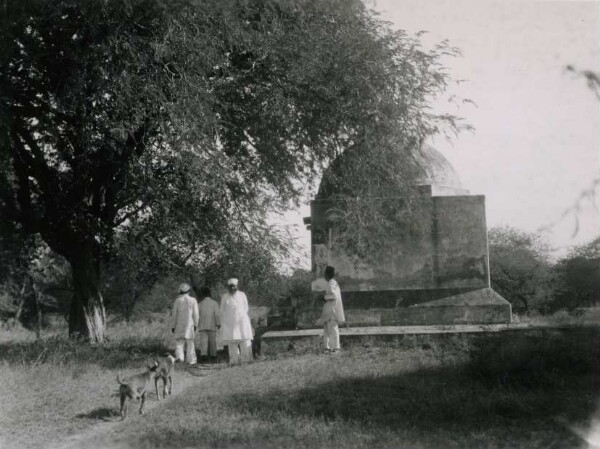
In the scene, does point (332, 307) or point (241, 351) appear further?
point (241, 351)

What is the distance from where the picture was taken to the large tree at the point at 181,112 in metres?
10.9

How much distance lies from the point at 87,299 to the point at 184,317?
12.5 ft

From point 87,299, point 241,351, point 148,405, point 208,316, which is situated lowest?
point 148,405

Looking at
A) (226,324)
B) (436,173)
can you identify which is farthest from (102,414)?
(436,173)

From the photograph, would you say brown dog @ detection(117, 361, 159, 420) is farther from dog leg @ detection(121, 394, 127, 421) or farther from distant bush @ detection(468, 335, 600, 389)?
distant bush @ detection(468, 335, 600, 389)

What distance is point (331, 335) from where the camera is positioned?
37.8 ft

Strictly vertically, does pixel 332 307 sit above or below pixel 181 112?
below

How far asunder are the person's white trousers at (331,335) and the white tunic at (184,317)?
262cm

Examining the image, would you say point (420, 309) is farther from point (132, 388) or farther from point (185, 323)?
point (132, 388)

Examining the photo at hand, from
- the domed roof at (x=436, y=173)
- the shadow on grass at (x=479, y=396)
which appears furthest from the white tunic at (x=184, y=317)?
the domed roof at (x=436, y=173)

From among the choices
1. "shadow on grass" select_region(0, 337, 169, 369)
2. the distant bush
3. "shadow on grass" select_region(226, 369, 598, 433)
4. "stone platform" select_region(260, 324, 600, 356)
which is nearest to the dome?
"stone platform" select_region(260, 324, 600, 356)

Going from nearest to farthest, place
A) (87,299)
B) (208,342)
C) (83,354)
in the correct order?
(83,354)
(208,342)
(87,299)

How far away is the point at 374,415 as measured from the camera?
262 inches

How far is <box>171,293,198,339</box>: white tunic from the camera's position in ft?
38.9
